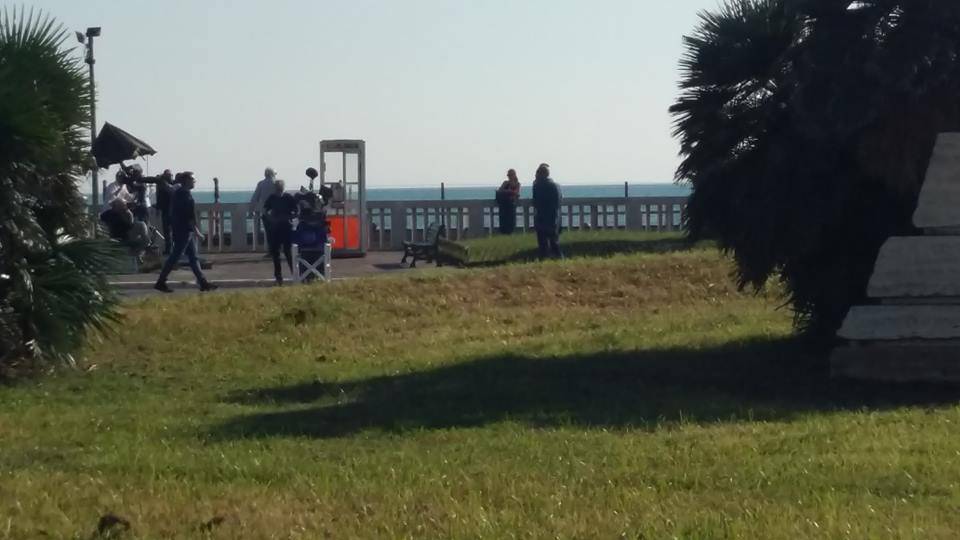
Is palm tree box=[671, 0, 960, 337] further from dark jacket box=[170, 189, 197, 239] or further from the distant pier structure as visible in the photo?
dark jacket box=[170, 189, 197, 239]

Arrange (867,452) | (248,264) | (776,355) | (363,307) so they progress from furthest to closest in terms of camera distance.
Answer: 1. (248,264)
2. (363,307)
3. (776,355)
4. (867,452)

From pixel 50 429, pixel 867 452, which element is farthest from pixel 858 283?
Result: pixel 50 429

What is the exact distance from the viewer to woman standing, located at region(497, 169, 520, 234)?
3033 cm

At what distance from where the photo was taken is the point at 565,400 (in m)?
12.0

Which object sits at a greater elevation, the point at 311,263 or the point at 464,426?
the point at 311,263

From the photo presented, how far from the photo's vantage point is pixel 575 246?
26109 mm

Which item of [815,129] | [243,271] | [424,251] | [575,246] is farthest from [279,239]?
[815,129]

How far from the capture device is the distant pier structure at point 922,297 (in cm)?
1223

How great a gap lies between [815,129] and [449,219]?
19.9m

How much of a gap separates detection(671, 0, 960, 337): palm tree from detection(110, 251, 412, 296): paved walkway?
10.0 metres

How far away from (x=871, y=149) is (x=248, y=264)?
1685 cm

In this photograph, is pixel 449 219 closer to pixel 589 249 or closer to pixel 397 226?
pixel 397 226

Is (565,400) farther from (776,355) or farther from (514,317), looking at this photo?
(514,317)

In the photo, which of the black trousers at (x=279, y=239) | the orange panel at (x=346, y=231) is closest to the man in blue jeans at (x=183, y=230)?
the black trousers at (x=279, y=239)
